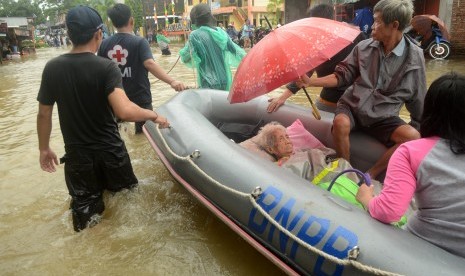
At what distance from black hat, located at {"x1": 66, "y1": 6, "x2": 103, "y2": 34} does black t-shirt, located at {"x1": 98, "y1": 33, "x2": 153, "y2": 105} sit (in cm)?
115

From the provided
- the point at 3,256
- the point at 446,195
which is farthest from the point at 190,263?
the point at 446,195

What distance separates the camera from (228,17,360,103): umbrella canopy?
1955mm

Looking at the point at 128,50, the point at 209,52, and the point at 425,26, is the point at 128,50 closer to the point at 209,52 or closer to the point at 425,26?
the point at 209,52

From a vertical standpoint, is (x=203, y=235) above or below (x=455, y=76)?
below

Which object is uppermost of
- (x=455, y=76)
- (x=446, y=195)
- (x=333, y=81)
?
(x=455, y=76)

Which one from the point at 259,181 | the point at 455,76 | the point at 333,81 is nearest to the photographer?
the point at 455,76

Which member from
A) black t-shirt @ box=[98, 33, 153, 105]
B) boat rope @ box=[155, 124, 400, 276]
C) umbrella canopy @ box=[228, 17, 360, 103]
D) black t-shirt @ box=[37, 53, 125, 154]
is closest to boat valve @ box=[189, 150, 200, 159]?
boat rope @ box=[155, 124, 400, 276]

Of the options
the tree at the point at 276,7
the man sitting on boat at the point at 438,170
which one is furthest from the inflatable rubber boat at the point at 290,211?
the tree at the point at 276,7

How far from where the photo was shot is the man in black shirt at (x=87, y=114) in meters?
2.10

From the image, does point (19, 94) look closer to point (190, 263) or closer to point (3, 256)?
point (3, 256)

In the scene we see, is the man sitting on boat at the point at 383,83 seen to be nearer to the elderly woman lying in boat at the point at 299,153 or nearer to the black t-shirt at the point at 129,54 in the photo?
the elderly woman lying in boat at the point at 299,153

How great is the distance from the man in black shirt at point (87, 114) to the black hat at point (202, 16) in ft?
4.76

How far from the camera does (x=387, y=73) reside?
7.78ft

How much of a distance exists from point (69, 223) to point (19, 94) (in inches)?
280
